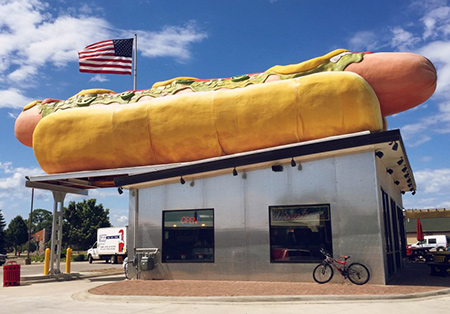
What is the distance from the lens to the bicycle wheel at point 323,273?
13680 mm

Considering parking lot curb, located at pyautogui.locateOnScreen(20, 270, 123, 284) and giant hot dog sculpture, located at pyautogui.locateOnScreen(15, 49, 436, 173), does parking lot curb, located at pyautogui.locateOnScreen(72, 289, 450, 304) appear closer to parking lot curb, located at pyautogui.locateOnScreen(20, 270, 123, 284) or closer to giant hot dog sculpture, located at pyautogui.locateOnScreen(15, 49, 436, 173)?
giant hot dog sculpture, located at pyautogui.locateOnScreen(15, 49, 436, 173)

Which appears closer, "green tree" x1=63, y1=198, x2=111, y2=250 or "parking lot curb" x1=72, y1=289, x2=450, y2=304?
"parking lot curb" x1=72, y1=289, x2=450, y2=304

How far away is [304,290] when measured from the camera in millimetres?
12227

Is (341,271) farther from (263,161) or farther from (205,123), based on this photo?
(205,123)

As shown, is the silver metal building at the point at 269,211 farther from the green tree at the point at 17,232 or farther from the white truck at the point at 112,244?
the green tree at the point at 17,232

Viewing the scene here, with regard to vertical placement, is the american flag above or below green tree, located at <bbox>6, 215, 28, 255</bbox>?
above

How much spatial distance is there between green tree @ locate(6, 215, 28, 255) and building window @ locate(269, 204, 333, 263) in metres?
83.5

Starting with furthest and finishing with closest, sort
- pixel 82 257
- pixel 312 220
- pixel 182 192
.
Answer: pixel 82 257
pixel 182 192
pixel 312 220

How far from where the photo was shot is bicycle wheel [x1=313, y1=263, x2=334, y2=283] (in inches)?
539

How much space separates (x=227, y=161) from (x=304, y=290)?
5.58 m

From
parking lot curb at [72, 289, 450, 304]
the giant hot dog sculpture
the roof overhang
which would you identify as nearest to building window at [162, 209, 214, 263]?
the roof overhang

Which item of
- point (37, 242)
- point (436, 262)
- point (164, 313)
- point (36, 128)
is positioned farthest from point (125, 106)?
point (37, 242)

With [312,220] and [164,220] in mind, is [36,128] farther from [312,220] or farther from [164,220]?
[312,220]

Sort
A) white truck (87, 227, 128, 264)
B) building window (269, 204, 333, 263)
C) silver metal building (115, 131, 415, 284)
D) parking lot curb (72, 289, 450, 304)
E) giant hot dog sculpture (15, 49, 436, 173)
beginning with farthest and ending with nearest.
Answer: white truck (87, 227, 128, 264) → giant hot dog sculpture (15, 49, 436, 173) → building window (269, 204, 333, 263) → silver metal building (115, 131, 415, 284) → parking lot curb (72, 289, 450, 304)
